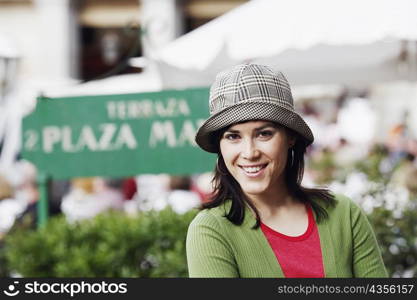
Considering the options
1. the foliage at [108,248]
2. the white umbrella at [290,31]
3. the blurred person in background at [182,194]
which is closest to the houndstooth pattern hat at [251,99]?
the foliage at [108,248]

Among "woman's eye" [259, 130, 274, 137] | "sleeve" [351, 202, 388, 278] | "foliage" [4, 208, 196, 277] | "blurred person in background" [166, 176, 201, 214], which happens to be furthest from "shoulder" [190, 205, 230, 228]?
"blurred person in background" [166, 176, 201, 214]

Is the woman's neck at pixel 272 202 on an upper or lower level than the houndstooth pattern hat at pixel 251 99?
lower

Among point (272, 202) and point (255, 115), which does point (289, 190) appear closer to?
point (272, 202)

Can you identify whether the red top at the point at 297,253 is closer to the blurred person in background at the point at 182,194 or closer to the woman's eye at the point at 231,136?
the woman's eye at the point at 231,136

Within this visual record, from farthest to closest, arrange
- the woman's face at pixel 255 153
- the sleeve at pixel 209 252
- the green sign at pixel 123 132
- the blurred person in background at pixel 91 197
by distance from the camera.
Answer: the blurred person in background at pixel 91 197 < the green sign at pixel 123 132 < the woman's face at pixel 255 153 < the sleeve at pixel 209 252

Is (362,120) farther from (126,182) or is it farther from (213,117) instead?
(213,117)

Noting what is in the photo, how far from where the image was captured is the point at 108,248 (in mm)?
4605

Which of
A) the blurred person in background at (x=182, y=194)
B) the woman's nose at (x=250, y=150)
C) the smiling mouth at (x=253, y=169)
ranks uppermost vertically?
the woman's nose at (x=250, y=150)

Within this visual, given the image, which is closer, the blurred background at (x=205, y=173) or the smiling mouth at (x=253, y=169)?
the smiling mouth at (x=253, y=169)

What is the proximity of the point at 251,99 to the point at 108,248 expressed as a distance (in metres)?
2.55

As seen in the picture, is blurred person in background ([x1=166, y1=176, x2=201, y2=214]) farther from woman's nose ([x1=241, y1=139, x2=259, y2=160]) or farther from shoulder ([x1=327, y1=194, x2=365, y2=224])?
woman's nose ([x1=241, y1=139, x2=259, y2=160])

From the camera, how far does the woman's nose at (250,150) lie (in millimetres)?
2199

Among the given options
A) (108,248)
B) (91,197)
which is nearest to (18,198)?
(91,197)

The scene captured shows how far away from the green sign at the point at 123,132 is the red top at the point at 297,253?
103 inches
